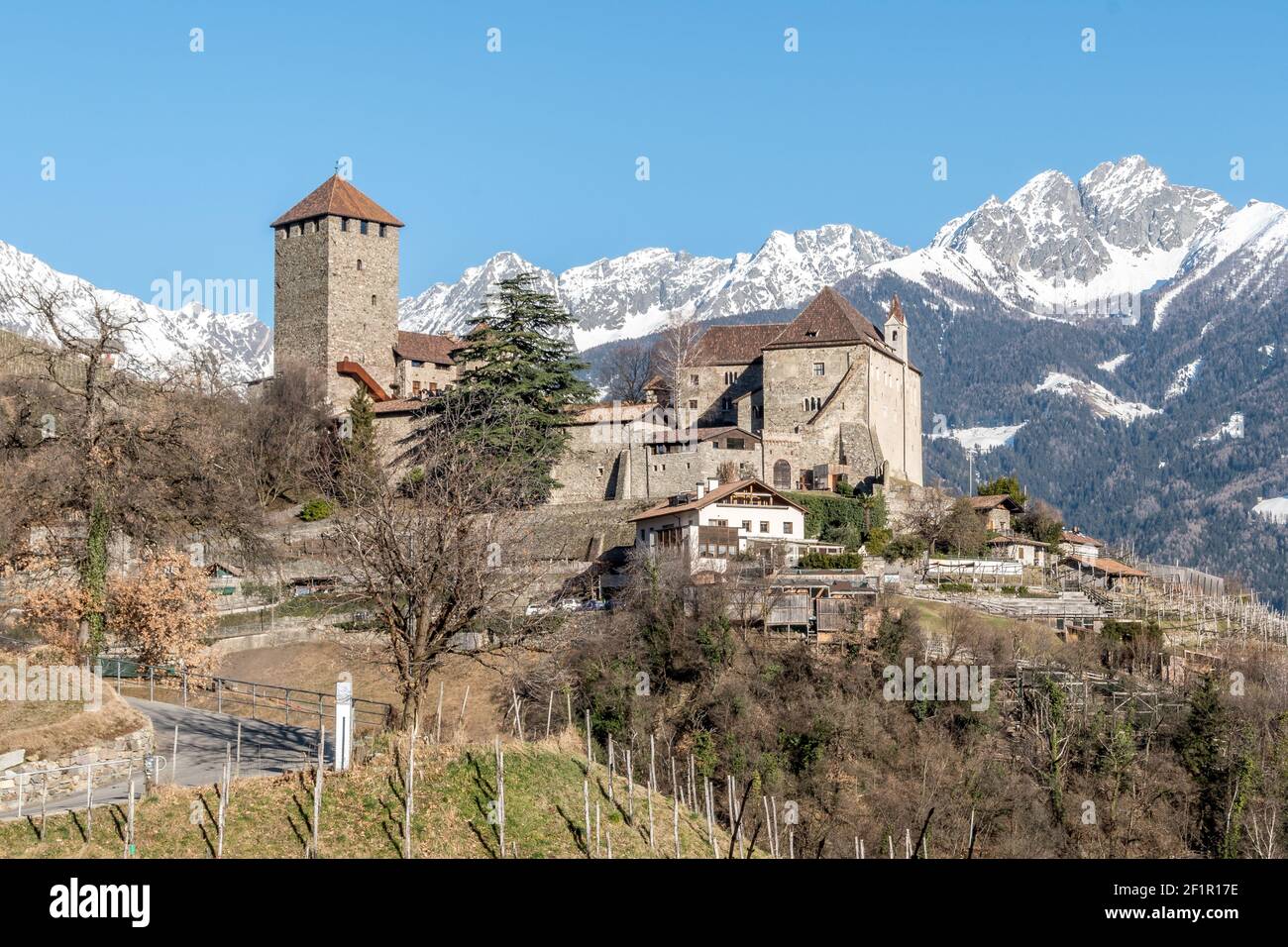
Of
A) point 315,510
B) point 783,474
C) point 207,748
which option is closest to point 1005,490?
point 783,474

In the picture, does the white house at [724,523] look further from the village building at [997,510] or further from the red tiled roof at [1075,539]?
the red tiled roof at [1075,539]

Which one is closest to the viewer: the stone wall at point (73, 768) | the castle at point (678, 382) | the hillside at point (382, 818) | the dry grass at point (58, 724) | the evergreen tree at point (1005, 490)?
the hillside at point (382, 818)

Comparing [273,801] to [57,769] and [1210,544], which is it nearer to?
[57,769]

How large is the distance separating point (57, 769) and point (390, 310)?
2330 inches

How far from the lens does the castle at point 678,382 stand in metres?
64.6

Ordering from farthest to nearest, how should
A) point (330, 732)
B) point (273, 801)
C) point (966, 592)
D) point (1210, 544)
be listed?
point (1210, 544)
point (966, 592)
point (330, 732)
point (273, 801)

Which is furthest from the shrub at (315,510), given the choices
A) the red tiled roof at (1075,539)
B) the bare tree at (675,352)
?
the red tiled roof at (1075,539)

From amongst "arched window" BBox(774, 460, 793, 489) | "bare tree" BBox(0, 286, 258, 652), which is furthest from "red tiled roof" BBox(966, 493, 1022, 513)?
"bare tree" BBox(0, 286, 258, 652)

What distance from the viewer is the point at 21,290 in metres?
31.2

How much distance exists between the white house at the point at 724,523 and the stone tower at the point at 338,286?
23.6m

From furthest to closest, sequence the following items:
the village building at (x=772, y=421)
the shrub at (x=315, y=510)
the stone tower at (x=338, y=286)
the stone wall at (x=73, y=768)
A: 1. the stone tower at (x=338, y=286)
2. the village building at (x=772, y=421)
3. the shrub at (x=315, y=510)
4. the stone wall at (x=73, y=768)

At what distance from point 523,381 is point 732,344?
13080 mm

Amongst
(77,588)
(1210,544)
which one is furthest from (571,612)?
(1210,544)

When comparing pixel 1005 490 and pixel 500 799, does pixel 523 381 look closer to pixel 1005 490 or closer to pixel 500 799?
pixel 1005 490
